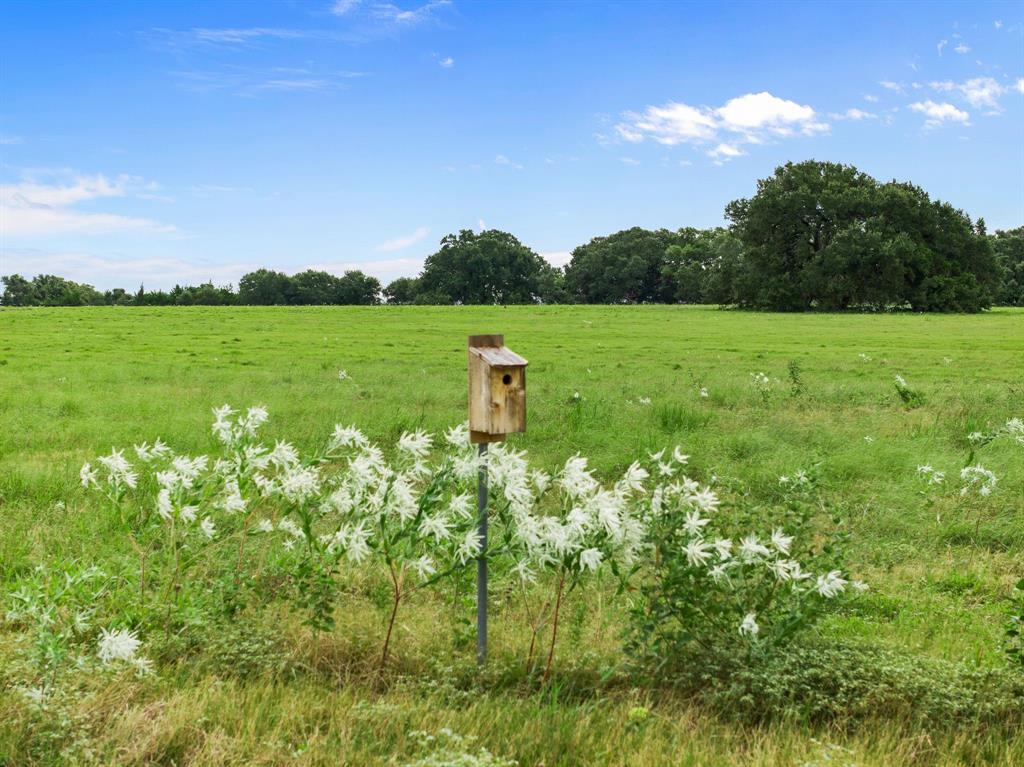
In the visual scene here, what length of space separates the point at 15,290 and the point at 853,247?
107 metres

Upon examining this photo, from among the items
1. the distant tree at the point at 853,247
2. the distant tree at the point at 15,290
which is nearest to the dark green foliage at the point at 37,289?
the distant tree at the point at 15,290

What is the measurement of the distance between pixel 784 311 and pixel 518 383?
60.8 m

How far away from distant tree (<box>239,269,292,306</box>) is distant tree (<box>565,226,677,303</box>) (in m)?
36.4

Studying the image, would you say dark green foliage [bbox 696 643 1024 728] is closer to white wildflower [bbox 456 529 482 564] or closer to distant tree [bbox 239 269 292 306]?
white wildflower [bbox 456 529 482 564]

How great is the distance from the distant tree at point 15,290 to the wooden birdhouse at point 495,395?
11795 centimetres

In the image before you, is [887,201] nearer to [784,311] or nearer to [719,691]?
[784,311]

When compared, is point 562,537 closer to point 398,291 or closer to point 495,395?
point 495,395

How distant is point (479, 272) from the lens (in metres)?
94.3

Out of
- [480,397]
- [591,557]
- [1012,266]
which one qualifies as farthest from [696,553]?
[1012,266]

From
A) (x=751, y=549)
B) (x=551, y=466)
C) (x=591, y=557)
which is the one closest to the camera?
(x=591, y=557)

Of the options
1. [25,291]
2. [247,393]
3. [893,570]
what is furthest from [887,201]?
[25,291]

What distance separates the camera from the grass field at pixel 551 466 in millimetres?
4594

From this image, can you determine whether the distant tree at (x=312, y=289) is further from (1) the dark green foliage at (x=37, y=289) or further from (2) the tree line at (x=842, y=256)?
(1) the dark green foliage at (x=37, y=289)

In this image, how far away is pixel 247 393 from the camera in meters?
17.3
